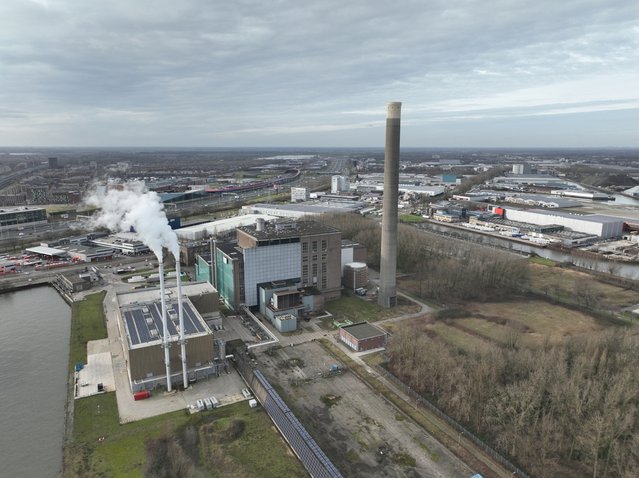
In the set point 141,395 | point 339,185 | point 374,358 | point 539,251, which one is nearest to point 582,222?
point 539,251

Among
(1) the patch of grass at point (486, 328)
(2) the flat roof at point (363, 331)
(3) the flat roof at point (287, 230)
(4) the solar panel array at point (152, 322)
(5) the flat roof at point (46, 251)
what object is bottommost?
(1) the patch of grass at point (486, 328)

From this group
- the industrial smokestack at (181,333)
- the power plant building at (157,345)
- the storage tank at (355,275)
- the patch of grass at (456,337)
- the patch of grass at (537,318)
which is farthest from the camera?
the storage tank at (355,275)

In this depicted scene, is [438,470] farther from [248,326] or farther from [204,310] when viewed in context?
[204,310]

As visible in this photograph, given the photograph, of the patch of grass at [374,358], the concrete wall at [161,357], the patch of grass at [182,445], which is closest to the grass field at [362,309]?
the patch of grass at [374,358]

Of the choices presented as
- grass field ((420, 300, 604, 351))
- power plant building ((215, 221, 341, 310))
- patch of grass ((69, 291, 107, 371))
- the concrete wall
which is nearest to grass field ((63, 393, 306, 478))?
the concrete wall

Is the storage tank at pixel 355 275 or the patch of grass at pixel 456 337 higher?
the storage tank at pixel 355 275

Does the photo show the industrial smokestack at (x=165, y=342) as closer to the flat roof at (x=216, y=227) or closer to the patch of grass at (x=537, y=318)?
the patch of grass at (x=537, y=318)

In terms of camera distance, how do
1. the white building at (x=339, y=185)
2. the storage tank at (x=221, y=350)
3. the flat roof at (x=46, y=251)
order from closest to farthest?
1. the storage tank at (x=221, y=350)
2. the flat roof at (x=46, y=251)
3. the white building at (x=339, y=185)
